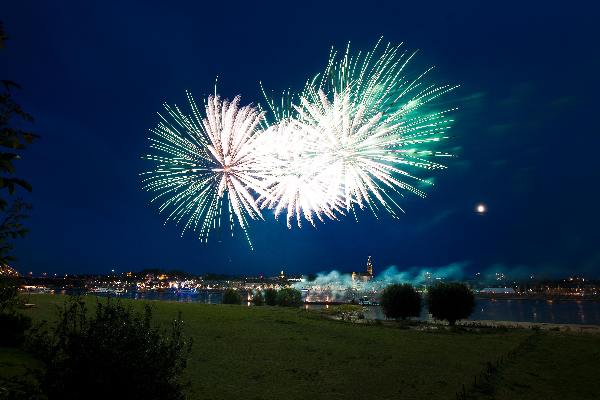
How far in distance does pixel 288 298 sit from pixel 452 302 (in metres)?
28.7

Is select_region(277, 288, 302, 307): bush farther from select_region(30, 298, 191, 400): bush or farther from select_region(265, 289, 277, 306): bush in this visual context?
select_region(30, 298, 191, 400): bush

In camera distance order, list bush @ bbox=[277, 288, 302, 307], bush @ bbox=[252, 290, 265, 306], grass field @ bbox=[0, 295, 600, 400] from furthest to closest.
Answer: bush @ bbox=[252, 290, 265, 306] < bush @ bbox=[277, 288, 302, 307] < grass field @ bbox=[0, 295, 600, 400]

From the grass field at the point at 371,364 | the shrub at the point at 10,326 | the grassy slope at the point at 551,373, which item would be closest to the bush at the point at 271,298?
the grass field at the point at 371,364

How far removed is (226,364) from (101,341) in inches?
396

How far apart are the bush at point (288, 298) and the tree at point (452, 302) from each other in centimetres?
2556

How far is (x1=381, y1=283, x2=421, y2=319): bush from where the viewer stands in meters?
45.4

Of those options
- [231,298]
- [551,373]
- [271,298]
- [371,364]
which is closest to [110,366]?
[371,364]

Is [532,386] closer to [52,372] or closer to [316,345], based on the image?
[316,345]

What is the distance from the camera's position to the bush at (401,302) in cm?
4544

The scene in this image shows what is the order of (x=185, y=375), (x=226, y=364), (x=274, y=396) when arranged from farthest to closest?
(x=226, y=364) < (x=185, y=375) < (x=274, y=396)

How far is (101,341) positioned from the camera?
23.6ft

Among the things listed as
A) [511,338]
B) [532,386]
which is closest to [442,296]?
[511,338]

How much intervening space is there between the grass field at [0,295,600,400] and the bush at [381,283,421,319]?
1800 centimetres

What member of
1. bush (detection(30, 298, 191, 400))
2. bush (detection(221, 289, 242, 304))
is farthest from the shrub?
bush (detection(221, 289, 242, 304))
